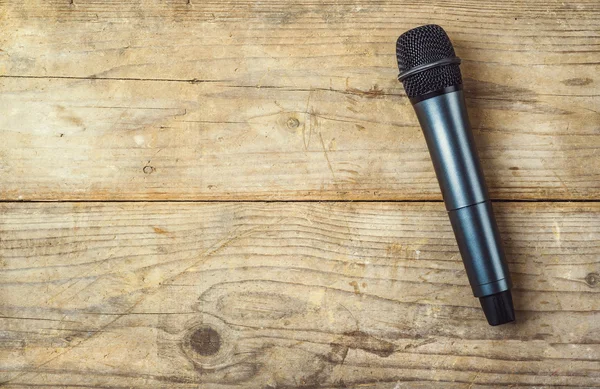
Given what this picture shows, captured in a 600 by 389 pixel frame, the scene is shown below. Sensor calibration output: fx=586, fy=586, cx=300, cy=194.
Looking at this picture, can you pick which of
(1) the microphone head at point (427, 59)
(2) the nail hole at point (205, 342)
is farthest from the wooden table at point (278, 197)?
(1) the microphone head at point (427, 59)

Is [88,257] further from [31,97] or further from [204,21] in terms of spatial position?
[204,21]

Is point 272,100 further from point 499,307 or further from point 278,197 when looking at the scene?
point 499,307

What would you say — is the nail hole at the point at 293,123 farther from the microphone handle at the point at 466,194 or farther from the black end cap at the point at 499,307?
the black end cap at the point at 499,307

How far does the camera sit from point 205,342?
0.88 m

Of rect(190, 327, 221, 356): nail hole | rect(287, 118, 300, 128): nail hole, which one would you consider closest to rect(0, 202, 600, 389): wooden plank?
rect(190, 327, 221, 356): nail hole

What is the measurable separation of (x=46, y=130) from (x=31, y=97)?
59 mm

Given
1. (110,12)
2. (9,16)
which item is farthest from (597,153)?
(9,16)

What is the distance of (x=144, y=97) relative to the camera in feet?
3.01

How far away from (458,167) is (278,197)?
0.90 feet

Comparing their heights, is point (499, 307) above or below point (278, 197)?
below

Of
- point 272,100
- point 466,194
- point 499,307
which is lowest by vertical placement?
point 499,307

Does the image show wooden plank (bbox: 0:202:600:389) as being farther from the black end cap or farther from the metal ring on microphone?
the metal ring on microphone

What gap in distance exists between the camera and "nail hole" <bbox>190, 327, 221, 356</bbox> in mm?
874

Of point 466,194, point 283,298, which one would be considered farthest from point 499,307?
point 283,298
